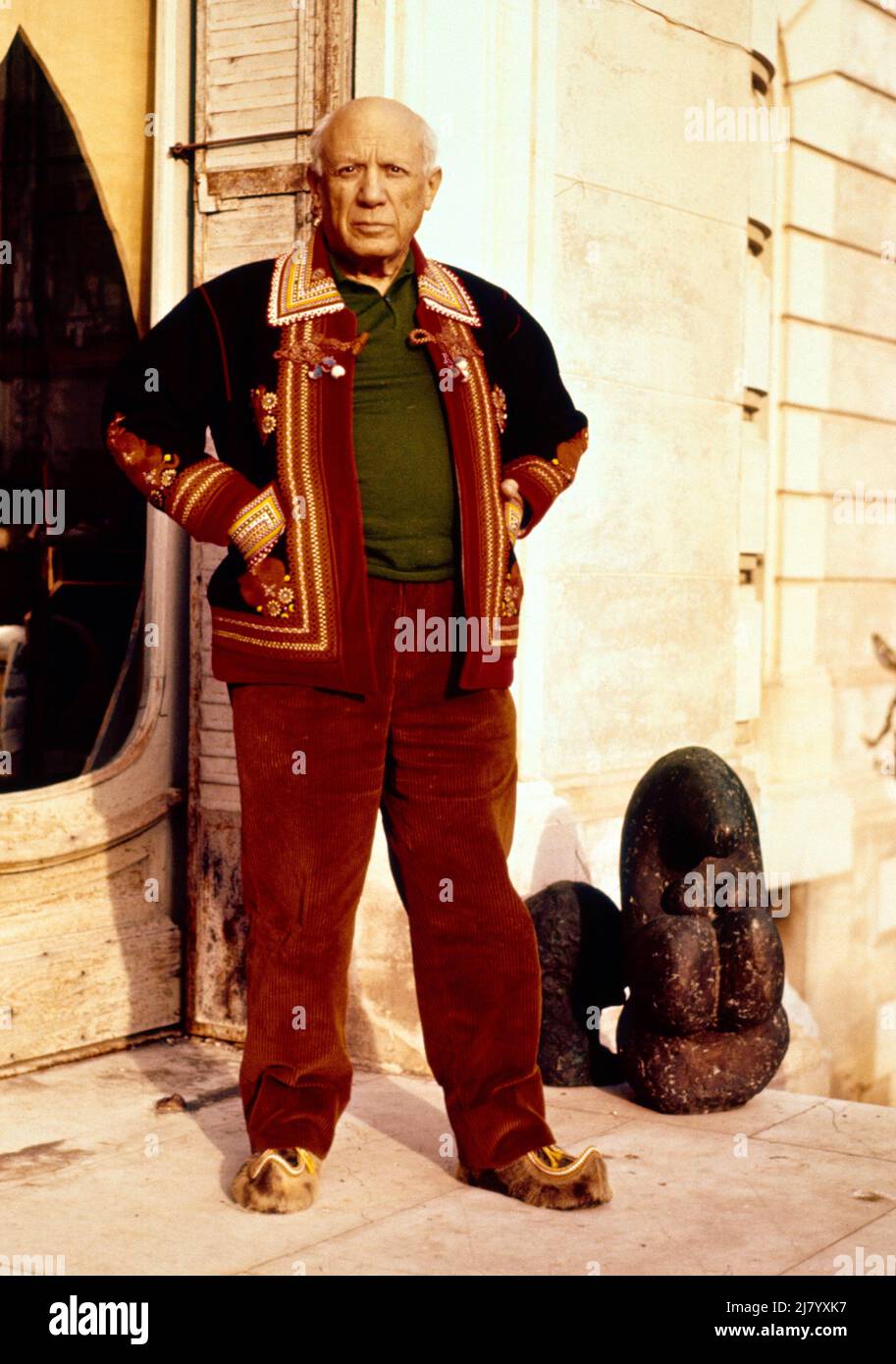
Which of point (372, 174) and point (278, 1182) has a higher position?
point (372, 174)

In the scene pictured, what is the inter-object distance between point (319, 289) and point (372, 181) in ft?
0.84

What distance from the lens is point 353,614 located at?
395 centimetres

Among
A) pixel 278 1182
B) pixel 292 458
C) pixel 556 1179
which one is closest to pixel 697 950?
pixel 556 1179

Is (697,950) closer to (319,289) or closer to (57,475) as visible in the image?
(319,289)

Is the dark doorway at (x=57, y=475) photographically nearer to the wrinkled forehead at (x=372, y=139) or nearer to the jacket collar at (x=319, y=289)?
the jacket collar at (x=319, y=289)

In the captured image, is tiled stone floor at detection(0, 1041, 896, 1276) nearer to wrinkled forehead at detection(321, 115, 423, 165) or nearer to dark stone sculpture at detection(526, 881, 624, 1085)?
dark stone sculpture at detection(526, 881, 624, 1085)

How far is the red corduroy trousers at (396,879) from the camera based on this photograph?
13.2 ft

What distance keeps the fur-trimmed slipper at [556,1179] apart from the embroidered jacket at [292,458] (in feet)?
3.20

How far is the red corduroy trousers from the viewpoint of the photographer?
13.2 ft

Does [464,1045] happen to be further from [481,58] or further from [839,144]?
[839,144]

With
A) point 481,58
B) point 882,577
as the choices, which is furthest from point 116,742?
point 882,577

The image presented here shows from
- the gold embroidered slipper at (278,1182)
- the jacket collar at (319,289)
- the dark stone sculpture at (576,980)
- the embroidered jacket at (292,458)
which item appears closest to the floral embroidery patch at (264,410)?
the embroidered jacket at (292,458)

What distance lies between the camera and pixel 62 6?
5457mm

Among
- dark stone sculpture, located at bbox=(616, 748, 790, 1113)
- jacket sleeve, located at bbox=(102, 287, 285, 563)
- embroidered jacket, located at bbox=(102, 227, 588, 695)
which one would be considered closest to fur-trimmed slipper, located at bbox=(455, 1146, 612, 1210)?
dark stone sculpture, located at bbox=(616, 748, 790, 1113)
